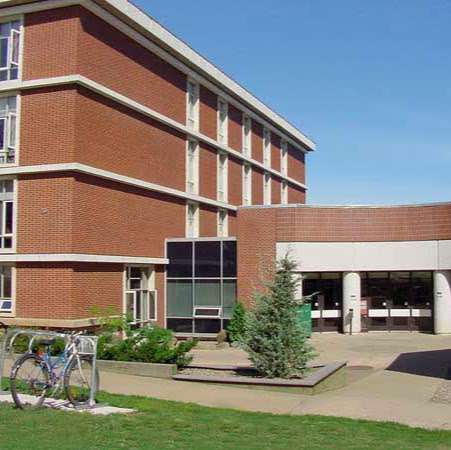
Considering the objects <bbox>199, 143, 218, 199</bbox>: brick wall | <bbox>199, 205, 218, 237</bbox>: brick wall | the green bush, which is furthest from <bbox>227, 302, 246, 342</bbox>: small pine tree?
the green bush

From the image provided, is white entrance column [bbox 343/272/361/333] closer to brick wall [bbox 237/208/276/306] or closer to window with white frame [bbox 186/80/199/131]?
brick wall [bbox 237/208/276/306]

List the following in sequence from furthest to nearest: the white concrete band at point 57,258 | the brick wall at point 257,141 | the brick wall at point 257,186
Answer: the brick wall at point 257,186, the brick wall at point 257,141, the white concrete band at point 57,258

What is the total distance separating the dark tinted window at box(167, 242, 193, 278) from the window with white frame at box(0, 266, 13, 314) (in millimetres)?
8680

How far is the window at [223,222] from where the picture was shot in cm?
4138

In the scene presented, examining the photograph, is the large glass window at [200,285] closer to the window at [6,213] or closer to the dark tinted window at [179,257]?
the dark tinted window at [179,257]

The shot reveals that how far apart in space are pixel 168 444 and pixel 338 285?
26.9 metres

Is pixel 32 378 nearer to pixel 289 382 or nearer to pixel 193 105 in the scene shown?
pixel 289 382

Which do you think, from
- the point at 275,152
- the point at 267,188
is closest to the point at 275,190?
the point at 267,188

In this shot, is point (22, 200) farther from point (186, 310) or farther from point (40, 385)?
point (40, 385)

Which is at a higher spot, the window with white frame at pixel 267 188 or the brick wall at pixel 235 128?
the brick wall at pixel 235 128

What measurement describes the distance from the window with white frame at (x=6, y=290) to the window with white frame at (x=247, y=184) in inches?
831

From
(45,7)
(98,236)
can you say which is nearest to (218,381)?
(98,236)

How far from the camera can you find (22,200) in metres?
26.8

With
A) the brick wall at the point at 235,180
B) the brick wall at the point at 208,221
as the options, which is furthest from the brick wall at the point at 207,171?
the brick wall at the point at 235,180
